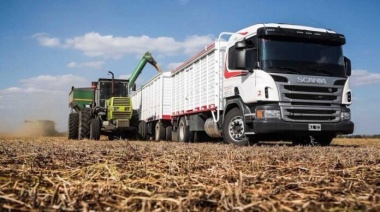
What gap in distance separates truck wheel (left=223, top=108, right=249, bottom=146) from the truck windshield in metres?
1.73

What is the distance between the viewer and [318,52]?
33.5ft

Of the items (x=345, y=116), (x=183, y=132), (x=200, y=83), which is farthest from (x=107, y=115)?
(x=345, y=116)

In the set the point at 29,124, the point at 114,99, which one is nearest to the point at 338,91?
the point at 114,99

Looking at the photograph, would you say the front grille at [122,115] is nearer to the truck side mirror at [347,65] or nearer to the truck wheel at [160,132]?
the truck wheel at [160,132]

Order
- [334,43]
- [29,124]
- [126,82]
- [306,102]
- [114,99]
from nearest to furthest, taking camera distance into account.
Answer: [306,102], [334,43], [114,99], [126,82], [29,124]

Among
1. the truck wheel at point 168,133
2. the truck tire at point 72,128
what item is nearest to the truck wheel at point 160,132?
the truck wheel at point 168,133

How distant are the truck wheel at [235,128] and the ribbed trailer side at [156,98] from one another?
7314mm

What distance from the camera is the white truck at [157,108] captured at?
59.7 feet

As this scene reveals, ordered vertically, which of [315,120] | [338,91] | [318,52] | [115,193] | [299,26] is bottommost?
[115,193]

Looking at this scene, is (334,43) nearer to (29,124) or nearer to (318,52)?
(318,52)

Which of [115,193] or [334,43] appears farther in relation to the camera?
[334,43]

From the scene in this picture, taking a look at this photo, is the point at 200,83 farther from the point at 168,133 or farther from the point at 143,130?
the point at 143,130

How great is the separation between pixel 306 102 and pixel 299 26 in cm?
239

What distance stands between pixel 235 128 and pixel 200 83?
11.3 feet
